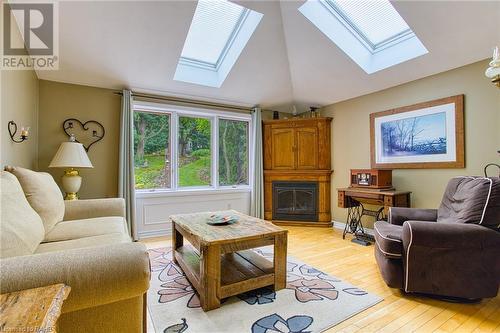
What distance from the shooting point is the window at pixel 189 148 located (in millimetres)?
3934

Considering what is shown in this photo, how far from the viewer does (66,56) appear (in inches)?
114

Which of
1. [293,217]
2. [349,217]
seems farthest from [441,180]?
[293,217]

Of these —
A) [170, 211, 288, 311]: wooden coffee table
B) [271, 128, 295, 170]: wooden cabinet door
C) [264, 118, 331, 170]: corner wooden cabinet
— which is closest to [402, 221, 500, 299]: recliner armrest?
[170, 211, 288, 311]: wooden coffee table

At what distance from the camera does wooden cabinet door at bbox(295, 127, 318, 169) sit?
14.8ft

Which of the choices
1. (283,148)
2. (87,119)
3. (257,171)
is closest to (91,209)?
(87,119)

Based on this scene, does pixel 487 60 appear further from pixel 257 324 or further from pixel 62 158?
pixel 62 158

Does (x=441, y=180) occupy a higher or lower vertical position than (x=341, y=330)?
higher

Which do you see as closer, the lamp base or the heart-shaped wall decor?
the lamp base

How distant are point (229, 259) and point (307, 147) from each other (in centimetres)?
279

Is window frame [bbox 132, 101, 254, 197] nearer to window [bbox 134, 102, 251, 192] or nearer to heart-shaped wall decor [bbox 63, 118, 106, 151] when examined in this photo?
window [bbox 134, 102, 251, 192]

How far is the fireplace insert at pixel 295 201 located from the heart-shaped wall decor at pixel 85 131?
9.74 feet

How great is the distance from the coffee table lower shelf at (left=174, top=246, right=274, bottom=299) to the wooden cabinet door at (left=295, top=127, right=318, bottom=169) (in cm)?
242

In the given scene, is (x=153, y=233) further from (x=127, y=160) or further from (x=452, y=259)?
(x=452, y=259)

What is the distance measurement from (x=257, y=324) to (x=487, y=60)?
354cm
